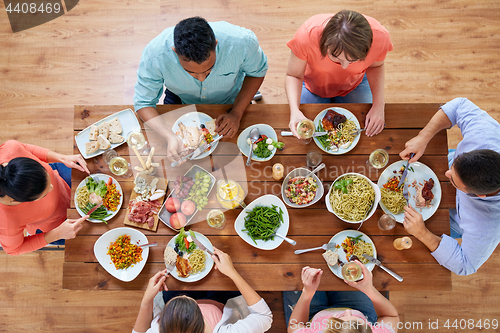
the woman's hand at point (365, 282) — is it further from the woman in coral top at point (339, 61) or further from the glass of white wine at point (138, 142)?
the glass of white wine at point (138, 142)

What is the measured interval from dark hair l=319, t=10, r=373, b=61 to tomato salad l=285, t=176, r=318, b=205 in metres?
0.78

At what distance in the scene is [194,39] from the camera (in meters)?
1.55

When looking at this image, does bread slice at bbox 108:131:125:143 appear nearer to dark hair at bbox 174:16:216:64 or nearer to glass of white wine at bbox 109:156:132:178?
glass of white wine at bbox 109:156:132:178

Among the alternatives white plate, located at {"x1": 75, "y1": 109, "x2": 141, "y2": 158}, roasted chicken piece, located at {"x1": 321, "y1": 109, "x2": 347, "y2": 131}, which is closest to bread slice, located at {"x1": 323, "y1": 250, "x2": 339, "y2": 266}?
roasted chicken piece, located at {"x1": 321, "y1": 109, "x2": 347, "y2": 131}

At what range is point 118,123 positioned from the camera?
2033mm

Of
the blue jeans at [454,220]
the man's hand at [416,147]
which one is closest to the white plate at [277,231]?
the man's hand at [416,147]

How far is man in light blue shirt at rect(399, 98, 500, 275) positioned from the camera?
5.41 ft

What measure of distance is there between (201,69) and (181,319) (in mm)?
Result: 1418

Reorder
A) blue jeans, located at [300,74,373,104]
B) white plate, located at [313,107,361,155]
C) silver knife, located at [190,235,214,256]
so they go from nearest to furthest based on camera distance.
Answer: silver knife, located at [190,235,214,256] < white plate, located at [313,107,361,155] < blue jeans, located at [300,74,373,104]

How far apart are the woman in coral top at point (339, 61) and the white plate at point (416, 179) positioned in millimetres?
277

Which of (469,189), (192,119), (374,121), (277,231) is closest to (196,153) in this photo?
(192,119)

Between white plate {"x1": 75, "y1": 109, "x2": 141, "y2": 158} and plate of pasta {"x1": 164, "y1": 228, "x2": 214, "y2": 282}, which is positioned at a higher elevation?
white plate {"x1": 75, "y1": 109, "x2": 141, "y2": 158}

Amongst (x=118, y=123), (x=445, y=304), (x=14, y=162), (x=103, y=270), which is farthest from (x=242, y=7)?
(x=445, y=304)

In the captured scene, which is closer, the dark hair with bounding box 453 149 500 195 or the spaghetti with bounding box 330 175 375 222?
the dark hair with bounding box 453 149 500 195
